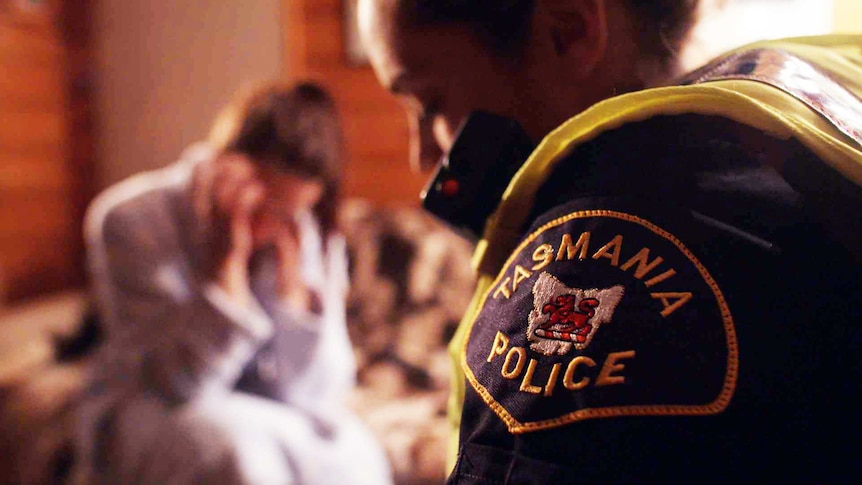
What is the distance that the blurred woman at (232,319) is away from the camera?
1.53 metres

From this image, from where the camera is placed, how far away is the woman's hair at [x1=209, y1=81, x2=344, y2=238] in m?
1.71

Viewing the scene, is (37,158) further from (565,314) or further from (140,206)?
(565,314)

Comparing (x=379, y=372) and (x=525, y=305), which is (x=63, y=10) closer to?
(x=379, y=372)

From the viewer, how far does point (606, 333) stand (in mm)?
295

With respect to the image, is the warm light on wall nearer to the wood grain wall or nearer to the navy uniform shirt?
the navy uniform shirt

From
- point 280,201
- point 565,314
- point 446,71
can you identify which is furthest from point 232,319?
point 565,314

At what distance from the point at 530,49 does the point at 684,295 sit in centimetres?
23

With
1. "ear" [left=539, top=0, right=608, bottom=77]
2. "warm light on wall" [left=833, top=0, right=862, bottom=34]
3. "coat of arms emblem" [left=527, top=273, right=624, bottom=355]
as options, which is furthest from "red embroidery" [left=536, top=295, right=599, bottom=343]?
"warm light on wall" [left=833, top=0, right=862, bottom=34]

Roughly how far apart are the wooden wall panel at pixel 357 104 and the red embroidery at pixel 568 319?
8.17 ft

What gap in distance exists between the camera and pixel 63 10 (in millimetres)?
3102

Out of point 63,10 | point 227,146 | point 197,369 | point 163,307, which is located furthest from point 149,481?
point 63,10

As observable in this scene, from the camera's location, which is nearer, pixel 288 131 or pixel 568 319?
pixel 568 319

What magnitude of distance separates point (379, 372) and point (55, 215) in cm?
179

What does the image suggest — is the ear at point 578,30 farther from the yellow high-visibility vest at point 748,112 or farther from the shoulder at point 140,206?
the shoulder at point 140,206
